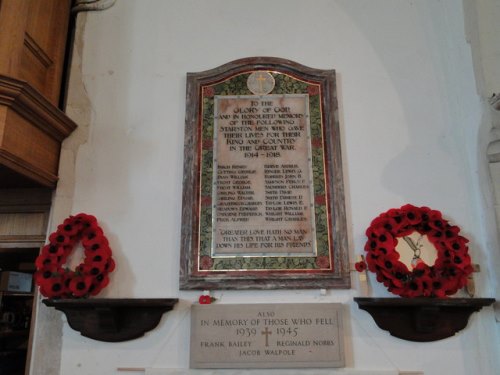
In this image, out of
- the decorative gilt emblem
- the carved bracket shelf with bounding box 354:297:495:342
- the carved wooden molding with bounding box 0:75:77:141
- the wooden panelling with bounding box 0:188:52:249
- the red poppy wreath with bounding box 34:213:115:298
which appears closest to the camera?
the carved wooden molding with bounding box 0:75:77:141

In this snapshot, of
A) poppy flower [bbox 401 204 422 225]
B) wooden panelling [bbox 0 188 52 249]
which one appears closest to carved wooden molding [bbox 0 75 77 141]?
wooden panelling [bbox 0 188 52 249]

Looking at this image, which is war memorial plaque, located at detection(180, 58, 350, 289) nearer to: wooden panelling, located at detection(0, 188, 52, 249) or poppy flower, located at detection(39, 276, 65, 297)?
poppy flower, located at detection(39, 276, 65, 297)

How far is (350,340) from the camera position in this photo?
246 centimetres

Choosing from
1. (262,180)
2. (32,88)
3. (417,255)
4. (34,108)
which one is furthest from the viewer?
(262,180)

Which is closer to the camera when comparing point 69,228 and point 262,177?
point 69,228

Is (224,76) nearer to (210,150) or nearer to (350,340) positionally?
(210,150)

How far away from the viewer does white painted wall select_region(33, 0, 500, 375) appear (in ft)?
8.21

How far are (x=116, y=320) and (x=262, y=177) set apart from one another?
1.17 m

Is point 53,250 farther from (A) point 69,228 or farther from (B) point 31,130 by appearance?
(B) point 31,130

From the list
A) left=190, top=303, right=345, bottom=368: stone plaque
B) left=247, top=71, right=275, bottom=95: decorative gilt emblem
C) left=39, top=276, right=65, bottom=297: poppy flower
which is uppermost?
Result: left=247, top=71, right=275, bottom=95: decorative gilt emblem

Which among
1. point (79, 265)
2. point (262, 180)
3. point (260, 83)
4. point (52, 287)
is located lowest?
point (52, 287)

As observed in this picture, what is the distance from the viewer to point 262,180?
Result: 2.72 meters

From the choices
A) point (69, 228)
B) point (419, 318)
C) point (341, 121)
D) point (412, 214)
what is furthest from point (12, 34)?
point (419, 318)

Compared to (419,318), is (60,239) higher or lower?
higher
